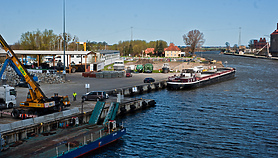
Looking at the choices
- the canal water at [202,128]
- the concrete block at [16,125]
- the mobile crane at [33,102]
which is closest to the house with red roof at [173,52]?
the canal water at [202,128]

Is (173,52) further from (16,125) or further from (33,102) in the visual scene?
(16,125)

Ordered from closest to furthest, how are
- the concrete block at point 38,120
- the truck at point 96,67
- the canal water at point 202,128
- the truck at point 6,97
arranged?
the canal water at point 202,128 → the concrete block at point 38,120 → the truck at point 6,97 → the truck at point 96,67

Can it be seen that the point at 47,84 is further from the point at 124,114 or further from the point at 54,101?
the point at 54,101

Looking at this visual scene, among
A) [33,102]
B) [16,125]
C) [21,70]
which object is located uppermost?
[21,70]

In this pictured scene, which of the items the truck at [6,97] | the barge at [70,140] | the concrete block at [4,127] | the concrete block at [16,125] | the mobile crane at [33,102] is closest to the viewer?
the barge at [70,140]

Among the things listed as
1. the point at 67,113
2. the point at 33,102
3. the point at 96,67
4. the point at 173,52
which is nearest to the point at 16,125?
the point at 33,102

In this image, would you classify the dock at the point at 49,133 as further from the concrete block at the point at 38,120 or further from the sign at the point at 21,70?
the sign at the point at 21,70

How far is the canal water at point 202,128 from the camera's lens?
95.2ft

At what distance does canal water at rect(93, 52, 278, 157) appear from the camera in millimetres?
29031

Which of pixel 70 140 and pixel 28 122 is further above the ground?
pixel 28 122

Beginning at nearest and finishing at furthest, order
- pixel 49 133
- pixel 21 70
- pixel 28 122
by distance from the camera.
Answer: pixel 49 133
pixel 28 122
pixel 21 70

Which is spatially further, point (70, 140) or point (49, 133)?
point (49, 133)

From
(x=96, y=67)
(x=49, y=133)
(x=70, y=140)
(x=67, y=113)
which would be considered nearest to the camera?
(x=70, y=140)

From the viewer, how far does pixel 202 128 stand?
36.7 m
